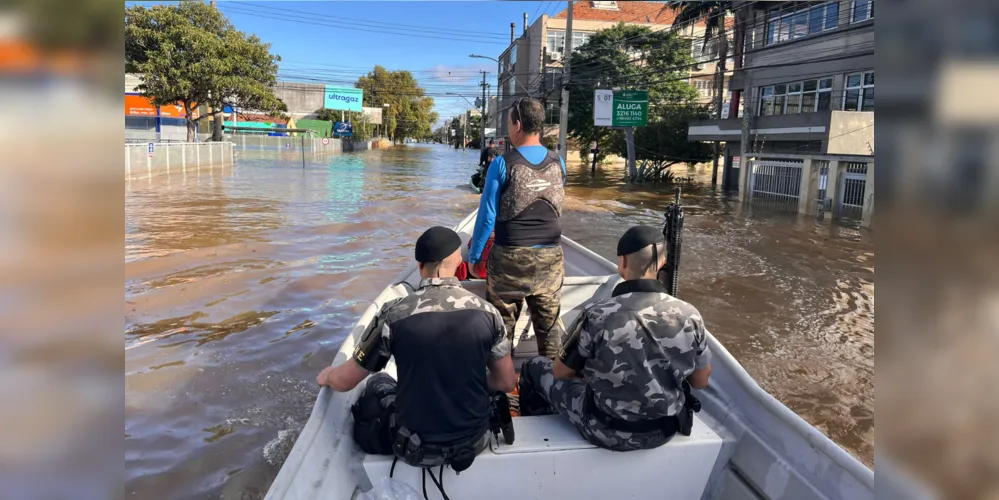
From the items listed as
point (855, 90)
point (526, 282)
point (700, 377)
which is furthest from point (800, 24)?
point (700, 377)

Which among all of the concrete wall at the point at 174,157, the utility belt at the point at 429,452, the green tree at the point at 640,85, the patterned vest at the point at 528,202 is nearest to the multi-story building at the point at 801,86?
the green tree at the point at 640,85

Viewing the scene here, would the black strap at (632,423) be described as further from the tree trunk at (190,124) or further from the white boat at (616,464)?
the tree trunk at (190,124)

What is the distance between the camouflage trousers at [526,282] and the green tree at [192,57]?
82.1 feet

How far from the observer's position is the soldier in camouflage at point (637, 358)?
7.70 ft

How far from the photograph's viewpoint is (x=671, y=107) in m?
30.0

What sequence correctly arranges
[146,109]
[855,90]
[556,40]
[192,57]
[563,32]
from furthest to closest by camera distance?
[556,40]
[563,32]
[146,109]
[192,57]
[855,90]

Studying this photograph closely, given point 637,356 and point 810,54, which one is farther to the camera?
point 810,54

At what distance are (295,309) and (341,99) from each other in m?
51.1

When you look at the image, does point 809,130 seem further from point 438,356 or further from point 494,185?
point 438,356

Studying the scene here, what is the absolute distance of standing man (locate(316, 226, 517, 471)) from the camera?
225cm

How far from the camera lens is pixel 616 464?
2479 mm
